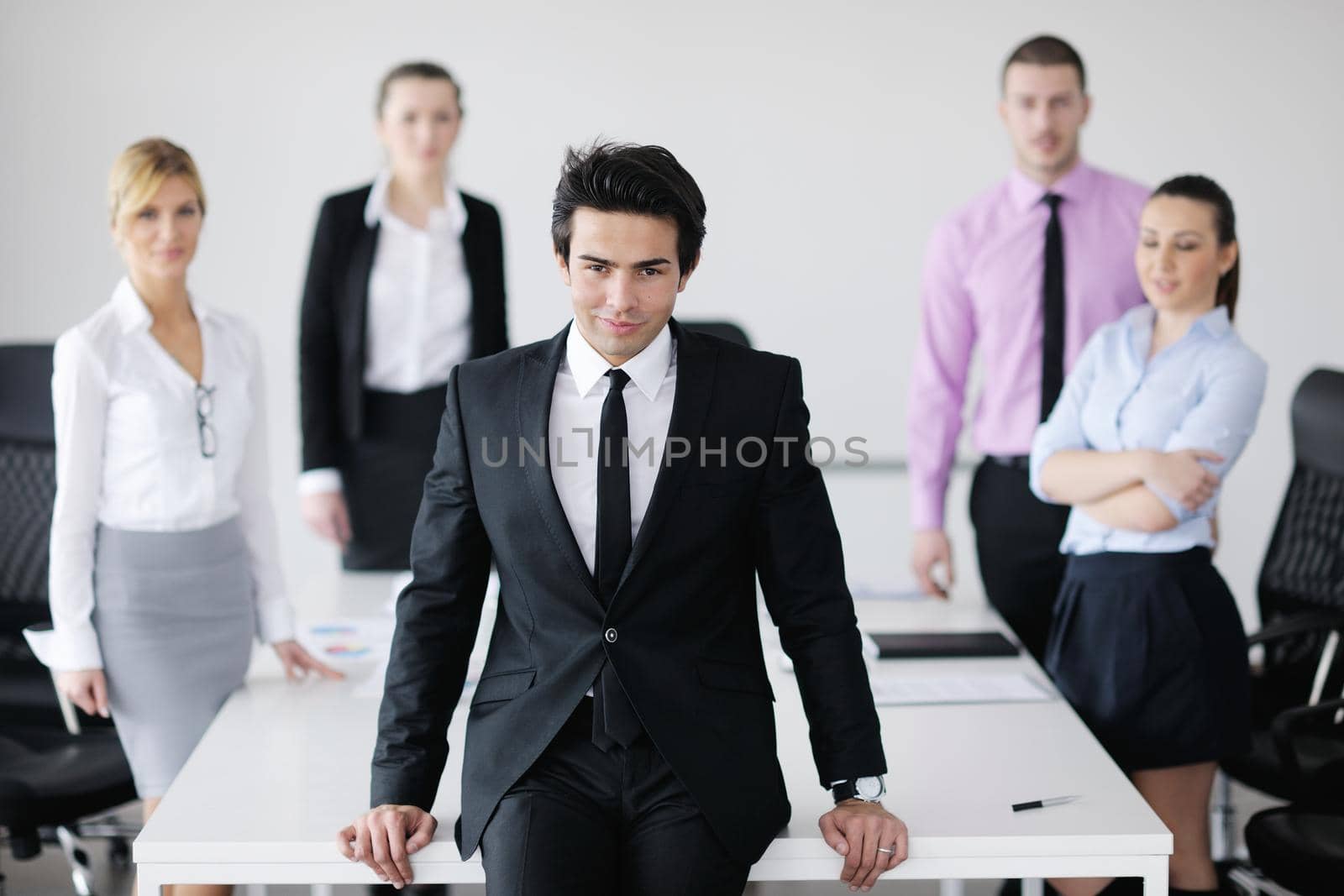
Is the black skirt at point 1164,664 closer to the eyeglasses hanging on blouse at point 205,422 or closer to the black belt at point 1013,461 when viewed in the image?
the black belt at point 1013,461

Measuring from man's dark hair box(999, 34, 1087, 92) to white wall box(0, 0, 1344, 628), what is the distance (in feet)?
4.67

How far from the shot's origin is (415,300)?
133 inches

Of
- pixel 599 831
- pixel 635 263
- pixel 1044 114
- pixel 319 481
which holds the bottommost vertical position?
pixel 599 831

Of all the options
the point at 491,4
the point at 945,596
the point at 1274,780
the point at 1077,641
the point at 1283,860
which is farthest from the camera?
the point at 491,4

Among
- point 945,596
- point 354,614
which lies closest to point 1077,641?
point 945,596

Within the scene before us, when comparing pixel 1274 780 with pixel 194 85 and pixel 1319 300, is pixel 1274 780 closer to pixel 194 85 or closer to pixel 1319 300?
pixel 1319 300

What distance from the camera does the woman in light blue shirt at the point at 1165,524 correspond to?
2430mm

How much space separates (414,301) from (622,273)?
177 cm

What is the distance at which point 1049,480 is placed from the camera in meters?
2.61

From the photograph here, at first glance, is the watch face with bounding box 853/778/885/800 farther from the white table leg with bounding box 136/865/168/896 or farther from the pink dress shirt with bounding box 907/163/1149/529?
the pink dress shirt with bounding box 907/163/1149/529

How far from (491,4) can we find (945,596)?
247cm

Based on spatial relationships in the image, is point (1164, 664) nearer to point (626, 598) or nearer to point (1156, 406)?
point (1156, 406)

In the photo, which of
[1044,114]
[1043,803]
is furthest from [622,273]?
[1044,114]

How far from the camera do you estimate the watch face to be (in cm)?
180
